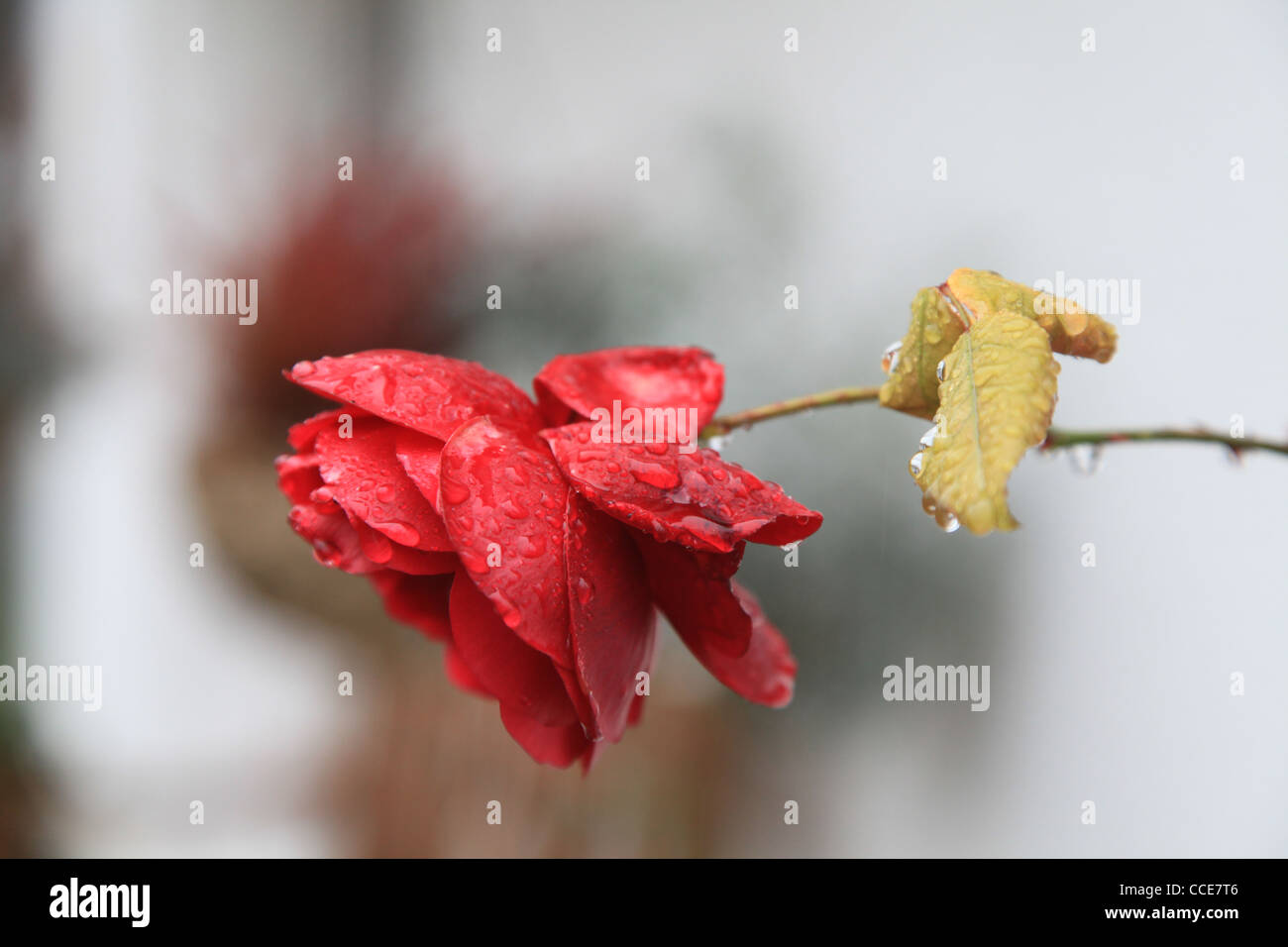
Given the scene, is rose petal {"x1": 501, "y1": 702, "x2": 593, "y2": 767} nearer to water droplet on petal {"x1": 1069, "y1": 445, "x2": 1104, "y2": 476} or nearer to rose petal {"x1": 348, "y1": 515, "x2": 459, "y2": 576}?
rose petal {"x1": 348, "y1": 515, "x2": 459, "y2": 576}

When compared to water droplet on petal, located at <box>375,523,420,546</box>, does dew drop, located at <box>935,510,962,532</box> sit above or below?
above

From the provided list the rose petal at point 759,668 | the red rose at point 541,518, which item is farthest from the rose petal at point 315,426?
the rose petal at point 759,668

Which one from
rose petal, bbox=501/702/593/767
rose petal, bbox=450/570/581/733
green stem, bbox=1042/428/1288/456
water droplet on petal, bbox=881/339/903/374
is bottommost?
rose petal, bbox=501/702/593/767

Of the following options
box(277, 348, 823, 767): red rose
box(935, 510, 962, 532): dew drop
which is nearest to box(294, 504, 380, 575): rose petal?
box(277, 348, 823, 767): red rose

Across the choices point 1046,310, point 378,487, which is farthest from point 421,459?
point 1046,310

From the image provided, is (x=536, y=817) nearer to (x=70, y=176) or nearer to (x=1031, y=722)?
(x=1031, y=722)

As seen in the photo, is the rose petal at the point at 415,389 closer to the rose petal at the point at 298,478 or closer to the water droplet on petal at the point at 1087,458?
the rose petal at the point at 298,478

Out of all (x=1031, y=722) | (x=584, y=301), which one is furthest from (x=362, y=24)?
(x=1031, y=722)
